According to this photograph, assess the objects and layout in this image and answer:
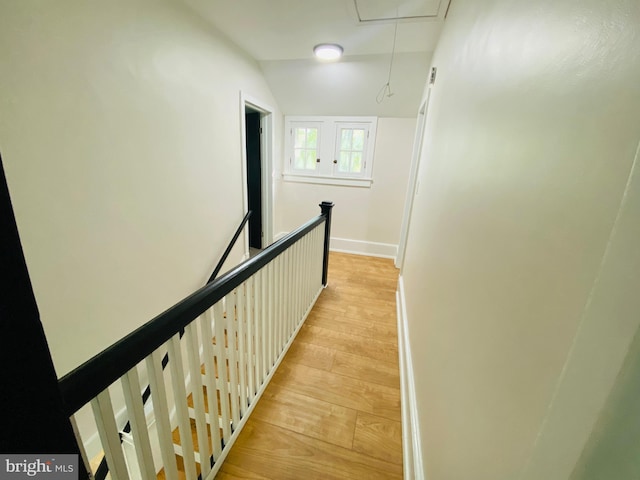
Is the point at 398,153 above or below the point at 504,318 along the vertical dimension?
above

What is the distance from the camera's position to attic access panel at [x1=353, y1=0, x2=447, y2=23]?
66.5 inches

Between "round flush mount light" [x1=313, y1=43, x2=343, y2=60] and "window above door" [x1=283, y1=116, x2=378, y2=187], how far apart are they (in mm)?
1050

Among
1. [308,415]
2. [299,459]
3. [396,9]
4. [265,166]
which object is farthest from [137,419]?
[265,166]

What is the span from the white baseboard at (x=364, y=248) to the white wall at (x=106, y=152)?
2.25 m

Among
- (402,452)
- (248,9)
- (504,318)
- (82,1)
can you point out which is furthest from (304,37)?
(402,452)

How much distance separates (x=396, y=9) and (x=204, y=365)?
265 cm

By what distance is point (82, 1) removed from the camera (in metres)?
1.19

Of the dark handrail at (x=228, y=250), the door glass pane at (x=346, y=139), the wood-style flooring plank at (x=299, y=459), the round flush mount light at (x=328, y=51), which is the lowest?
the wood-style flooring plank at (x=299, y=459)

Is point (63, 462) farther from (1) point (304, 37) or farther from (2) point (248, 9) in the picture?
(1) point (304, 37)

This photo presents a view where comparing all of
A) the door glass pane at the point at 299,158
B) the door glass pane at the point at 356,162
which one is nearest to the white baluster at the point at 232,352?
the door glass pane at the point at 356,162

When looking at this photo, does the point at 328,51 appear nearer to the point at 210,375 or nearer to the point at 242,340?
the point at 242,340

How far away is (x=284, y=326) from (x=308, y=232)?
0.72 m

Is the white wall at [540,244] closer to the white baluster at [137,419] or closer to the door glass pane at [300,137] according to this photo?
the white baluster at [137,419]

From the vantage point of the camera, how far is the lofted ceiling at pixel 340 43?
179cm
